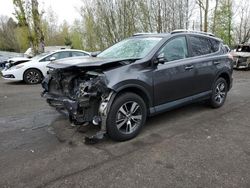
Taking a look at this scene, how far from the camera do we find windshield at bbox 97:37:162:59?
4.51 metres

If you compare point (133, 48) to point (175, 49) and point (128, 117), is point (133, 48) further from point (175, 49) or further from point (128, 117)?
point (128, 117)

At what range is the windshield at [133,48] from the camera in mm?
4508

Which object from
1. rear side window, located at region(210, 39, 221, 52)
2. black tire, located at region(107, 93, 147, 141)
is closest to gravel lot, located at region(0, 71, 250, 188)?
black tire, located at region(107, 93, 147, 141)

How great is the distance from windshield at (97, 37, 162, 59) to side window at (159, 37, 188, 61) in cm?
22

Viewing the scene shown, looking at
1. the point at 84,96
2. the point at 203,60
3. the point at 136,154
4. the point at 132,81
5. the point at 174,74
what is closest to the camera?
the point at 136,154

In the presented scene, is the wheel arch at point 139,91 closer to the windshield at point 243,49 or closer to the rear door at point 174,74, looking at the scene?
the rear door at point 174,74

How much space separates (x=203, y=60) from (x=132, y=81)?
2055mm

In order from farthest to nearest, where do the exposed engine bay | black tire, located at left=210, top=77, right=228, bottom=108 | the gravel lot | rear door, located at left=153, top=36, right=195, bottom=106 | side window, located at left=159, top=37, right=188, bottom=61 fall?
black tire, located at left=210, top=77, right=228, bottom=108 → side window, located at left=159, top=37, right=188, bottom=61 → rear door, located at left=153, top=36, right=195, bottom=106 → the exposed engine bay → the gravel lot

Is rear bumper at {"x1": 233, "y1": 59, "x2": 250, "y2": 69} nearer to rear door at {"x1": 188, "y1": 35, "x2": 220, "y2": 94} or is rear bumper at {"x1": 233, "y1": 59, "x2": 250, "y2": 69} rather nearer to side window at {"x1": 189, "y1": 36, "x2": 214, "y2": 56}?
rear door at {"x1": 188, "y1": 35, "x2": 220, "y2": 94}

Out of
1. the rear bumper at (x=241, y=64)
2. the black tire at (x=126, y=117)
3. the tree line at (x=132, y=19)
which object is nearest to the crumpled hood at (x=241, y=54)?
the rear bumper at (x=241, y=64)

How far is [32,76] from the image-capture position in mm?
10312

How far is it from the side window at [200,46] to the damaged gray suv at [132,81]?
0.02 m

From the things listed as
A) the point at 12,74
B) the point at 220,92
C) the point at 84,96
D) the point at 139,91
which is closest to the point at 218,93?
the point at 220,92

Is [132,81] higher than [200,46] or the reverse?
the reverse
